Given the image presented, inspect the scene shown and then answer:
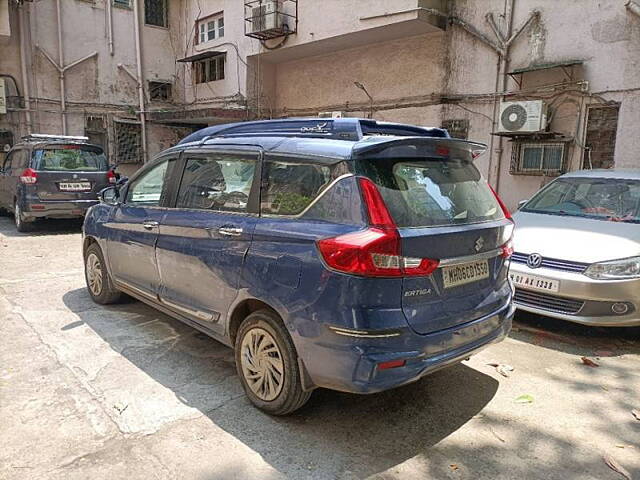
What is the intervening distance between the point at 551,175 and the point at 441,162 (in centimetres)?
735

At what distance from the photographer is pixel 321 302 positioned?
2535 mm

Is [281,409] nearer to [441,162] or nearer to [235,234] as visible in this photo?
[235,234]

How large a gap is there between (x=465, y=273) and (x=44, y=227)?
9.73 meters

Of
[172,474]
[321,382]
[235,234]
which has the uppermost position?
[235,234]

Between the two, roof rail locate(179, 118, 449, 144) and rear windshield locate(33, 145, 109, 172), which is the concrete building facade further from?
roof rail locate(179, 118, 449, 144)

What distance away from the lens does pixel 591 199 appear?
5281 millimetres

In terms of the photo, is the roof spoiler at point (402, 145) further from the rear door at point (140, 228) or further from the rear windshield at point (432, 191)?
the rear door at point (140, 228)

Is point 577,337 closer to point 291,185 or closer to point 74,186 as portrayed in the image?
point 291,185

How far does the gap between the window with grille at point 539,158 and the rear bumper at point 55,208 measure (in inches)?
328

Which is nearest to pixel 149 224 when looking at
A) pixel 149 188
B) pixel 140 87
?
pixel 149 188

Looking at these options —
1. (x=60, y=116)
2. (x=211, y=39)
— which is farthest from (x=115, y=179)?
(x=211, y=39)

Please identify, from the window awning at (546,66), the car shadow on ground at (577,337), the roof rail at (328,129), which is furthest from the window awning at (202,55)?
the car shadow on ground at (577,337)

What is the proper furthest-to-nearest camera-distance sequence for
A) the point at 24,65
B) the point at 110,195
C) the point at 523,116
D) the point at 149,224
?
the point at 24,65 → the point at 523,116 → the point at 110,195 → the point at 149,224

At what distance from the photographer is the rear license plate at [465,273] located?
2.74 metres
